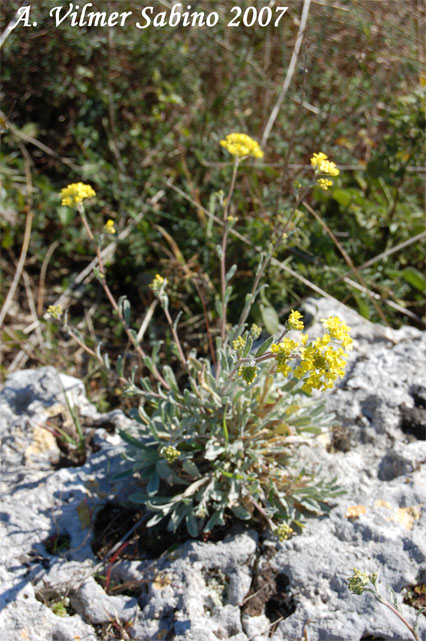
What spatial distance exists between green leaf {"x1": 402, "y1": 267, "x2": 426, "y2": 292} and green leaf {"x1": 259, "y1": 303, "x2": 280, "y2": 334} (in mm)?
942

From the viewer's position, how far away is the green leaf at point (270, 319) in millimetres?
3090

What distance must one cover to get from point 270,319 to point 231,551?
1251 millimetres

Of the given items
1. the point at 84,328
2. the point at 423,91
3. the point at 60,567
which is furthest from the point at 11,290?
the point at 423,91

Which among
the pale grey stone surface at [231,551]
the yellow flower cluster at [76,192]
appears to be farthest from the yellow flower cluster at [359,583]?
the yellow flower cluster at [76,192]

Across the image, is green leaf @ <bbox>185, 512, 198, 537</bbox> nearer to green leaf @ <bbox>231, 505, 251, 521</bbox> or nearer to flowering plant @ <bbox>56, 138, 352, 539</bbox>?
flowering plant @ <bbox>56, 138, 352, 539</bbox>

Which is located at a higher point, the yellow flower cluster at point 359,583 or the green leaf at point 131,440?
the green leaf at point 131,440

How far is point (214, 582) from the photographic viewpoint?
7.64ft

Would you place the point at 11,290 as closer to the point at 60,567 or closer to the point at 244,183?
the point at 244,183

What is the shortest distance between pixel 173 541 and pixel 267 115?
10.7ft

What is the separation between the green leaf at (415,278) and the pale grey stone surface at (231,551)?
73 centimetres

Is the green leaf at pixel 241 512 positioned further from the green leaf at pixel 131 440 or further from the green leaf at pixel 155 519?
the green leaf at pixel 131 440

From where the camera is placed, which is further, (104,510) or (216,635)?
(104,510)

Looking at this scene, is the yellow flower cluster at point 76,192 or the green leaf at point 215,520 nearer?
the green leaf at point 215,520

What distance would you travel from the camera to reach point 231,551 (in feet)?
7.70
